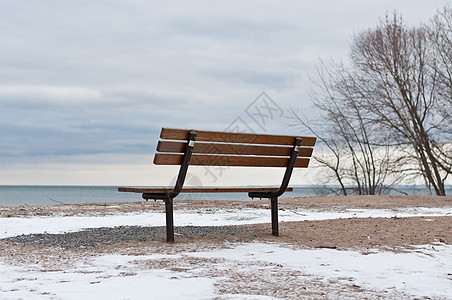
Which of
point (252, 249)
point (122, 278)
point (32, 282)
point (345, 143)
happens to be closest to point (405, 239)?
point (252, 249)

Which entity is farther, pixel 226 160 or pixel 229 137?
pixel 226 160

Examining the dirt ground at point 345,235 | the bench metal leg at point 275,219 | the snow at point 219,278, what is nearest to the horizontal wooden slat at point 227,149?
the bench metal leg at point 275,219

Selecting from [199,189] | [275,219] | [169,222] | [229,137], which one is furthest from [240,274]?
[275,219]

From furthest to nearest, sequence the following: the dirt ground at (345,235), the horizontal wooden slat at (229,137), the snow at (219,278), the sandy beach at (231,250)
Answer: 1. the dirt ground at (345,235)
2. the horizontal wooden slat at (229,137)
3. the sandy beach at (231,250)
4. the snow at (219,278)

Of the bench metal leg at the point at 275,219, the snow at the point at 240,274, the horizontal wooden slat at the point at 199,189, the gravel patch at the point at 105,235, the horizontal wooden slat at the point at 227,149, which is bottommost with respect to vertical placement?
the snow at the point at 240,274

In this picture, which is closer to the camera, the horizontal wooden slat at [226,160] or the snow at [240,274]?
the snow at [240,274]

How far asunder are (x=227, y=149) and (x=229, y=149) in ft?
0.08

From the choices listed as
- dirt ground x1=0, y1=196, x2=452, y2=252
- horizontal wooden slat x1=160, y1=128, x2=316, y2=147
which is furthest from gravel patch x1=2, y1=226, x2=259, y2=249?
horizontal wooden slat x1=160, y1=128, x2=316, y2=147

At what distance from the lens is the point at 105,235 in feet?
19.4

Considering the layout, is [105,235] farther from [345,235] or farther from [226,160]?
[345,235]

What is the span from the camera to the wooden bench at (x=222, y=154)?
5.07 meters

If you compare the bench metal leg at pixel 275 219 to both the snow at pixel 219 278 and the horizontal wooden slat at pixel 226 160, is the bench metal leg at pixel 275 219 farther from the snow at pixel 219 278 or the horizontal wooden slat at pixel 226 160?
the snow at pixel 219 278

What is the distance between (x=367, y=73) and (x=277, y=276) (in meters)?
15.7

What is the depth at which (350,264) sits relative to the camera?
4.21m
